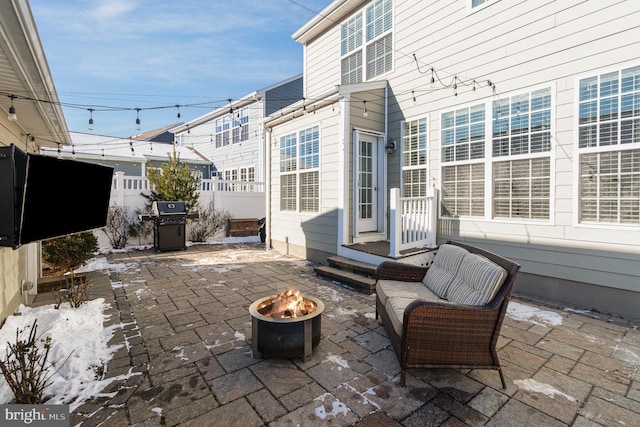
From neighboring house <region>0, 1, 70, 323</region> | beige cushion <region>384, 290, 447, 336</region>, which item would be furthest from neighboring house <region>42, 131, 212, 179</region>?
beige cushion <region>384, 290, 447, 336</region>

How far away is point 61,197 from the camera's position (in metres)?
2.73

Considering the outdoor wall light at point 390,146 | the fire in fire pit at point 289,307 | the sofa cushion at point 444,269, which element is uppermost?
the outdoor wall light at point 390,146

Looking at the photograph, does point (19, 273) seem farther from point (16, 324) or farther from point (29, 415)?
point (29, 415)

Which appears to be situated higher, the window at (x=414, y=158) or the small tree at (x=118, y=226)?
the window at (x=414, y=158)

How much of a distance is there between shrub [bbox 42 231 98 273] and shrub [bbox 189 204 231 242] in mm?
4080

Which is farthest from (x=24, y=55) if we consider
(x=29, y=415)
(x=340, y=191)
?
(x=340, y=191)

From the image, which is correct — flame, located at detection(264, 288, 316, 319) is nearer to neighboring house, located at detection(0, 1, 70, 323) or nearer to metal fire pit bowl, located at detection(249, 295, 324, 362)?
metal fire pit bowl, located at detection(249, 295, 324, 362)

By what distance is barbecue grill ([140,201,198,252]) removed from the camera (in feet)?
25.8

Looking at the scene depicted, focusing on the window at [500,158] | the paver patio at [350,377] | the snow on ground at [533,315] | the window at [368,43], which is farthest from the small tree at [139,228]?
the snow on ground at [533,315]

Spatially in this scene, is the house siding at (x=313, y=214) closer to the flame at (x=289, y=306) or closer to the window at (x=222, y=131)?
the flame at (x=289, y=306)

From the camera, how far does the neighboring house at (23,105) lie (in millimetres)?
1856

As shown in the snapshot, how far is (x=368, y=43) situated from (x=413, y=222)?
4244 mm

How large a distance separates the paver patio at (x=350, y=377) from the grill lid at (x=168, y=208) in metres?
4.24

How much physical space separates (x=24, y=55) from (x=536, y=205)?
572 cm
